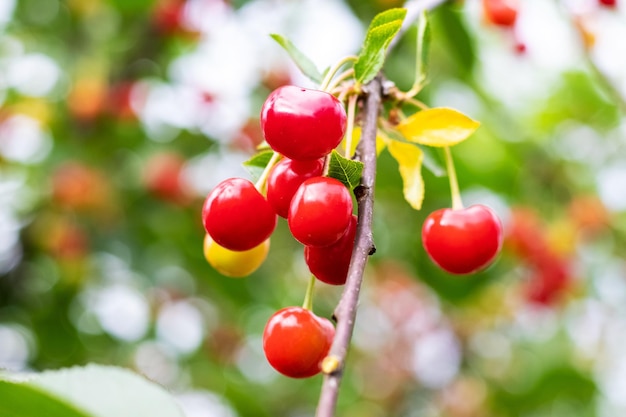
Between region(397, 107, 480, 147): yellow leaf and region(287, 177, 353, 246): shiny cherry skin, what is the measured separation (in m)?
0.32

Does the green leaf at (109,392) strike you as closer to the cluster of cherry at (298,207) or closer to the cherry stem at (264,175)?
the cluster of cherry at (298,207)

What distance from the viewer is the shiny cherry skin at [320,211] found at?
85 cm

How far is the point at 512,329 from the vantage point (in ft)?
17.2

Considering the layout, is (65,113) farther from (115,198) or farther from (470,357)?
(470,357)

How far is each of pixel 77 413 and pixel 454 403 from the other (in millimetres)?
4529

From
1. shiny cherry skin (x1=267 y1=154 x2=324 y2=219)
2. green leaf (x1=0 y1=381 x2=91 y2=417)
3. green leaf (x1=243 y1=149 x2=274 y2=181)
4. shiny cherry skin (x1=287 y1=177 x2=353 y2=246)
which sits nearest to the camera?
green leaf (x1=0 y1=381 x2=91 y2=417)

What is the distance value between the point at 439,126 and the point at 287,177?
1.09 ft

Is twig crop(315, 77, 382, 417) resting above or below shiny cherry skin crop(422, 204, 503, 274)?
above

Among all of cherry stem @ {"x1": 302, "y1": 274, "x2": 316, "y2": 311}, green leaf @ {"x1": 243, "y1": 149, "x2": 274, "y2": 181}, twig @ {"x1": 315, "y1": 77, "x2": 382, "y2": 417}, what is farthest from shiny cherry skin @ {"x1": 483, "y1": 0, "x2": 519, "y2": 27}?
cherry stem @ {"x1": 302, "y1": 274, "x2": 316, "y2": 311}

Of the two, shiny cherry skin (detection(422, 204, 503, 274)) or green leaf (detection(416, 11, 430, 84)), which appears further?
green leaf (detection(416, 11, 430, 84))

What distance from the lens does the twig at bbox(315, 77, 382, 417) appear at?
24.0 inches

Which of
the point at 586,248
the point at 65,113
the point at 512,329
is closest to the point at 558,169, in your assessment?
the point at 586,248

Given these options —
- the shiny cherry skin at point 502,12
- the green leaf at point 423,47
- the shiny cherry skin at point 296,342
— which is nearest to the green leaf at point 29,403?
the shiny cherry skin at point 296,342

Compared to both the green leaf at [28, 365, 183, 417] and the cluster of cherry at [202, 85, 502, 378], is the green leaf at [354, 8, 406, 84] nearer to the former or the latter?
the cluster of cherry at [202, 85, 502, 378]
